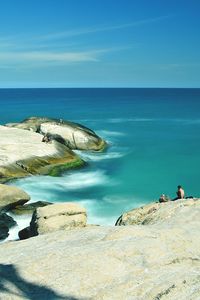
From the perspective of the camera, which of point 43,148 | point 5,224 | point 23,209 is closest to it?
point 5,224

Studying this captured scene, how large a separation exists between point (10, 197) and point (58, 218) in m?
8.38

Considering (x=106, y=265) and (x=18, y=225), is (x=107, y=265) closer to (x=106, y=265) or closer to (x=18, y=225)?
(x=106, y=265)

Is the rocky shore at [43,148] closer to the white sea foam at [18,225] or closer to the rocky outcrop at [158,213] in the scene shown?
the white sea foam at [18,225]

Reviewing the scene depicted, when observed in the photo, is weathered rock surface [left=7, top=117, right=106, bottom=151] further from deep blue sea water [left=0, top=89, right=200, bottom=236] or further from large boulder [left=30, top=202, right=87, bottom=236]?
large boulder [left=30, top=202, right=87, bottom=236]

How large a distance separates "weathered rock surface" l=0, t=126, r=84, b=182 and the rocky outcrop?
60.5 feet

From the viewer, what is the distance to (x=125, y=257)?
1424cm

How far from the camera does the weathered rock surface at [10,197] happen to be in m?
30.8

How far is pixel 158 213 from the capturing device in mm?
22656

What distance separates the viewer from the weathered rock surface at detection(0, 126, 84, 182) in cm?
4246

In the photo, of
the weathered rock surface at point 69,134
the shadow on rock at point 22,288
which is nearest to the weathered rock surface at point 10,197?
the shadow on rock at point 22,288

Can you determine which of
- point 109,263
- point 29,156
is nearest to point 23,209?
point 29,156

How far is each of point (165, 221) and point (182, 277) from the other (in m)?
7.68

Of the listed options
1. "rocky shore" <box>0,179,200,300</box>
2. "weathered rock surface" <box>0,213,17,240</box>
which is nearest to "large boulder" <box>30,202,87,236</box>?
"weathered rock surface" <box>0,213,17,240</box>

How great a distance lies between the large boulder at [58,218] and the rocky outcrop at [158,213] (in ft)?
6.98
